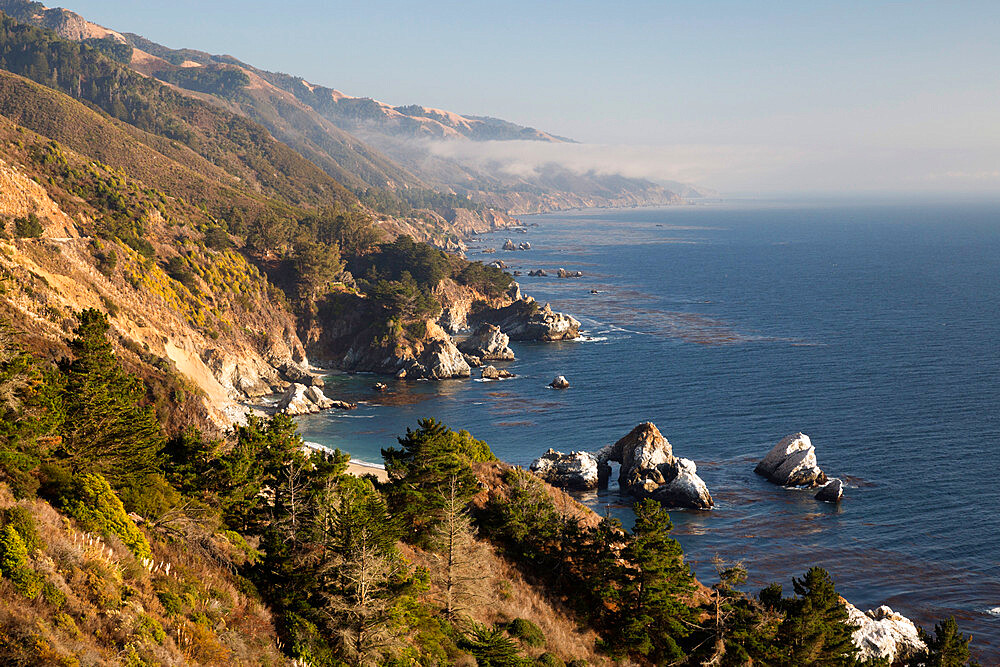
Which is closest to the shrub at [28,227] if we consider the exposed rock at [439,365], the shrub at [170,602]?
the exposed rock at [439,365]

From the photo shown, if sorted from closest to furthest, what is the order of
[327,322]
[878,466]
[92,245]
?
[878,466]
[92,245]
[327,322]

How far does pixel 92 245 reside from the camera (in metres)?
93.1

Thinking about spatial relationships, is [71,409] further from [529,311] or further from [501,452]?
[529,311]

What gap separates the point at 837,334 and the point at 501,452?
288 feet

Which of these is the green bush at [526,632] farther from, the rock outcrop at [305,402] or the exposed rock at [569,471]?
the rock outcrop at [305,402]

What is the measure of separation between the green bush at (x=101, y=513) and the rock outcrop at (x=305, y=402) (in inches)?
2676

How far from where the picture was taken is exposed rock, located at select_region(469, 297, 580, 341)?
14500 cm

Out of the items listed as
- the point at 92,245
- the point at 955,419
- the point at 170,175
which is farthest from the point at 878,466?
the point at 170,175

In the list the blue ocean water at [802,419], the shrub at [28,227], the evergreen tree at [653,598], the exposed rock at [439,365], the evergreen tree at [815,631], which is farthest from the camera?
the exposed rock at [439,365]

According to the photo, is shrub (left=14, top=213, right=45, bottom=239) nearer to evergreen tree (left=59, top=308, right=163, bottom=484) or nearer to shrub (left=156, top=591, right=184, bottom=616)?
evergreen tree (left=59, top=308, right=163, bottom=484)

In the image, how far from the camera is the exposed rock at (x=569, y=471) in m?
73.8

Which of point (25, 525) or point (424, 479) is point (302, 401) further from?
point (25, 525)

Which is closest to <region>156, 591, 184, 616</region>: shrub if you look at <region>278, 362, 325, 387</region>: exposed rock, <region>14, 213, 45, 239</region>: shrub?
<region>14, 213, 45, 239</region>: shrub

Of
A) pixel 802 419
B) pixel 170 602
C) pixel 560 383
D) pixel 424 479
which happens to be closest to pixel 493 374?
pixel 560 383
